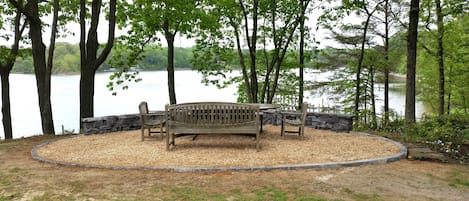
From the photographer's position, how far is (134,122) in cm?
845

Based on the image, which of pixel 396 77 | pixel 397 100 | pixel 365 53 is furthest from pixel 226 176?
pixel 397 100

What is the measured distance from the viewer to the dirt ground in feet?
12.0

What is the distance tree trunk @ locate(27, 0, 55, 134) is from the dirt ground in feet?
14.8

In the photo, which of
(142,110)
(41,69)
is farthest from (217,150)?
(41,69)

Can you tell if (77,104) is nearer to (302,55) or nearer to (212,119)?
(302,55)

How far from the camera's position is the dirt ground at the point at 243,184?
366 cm

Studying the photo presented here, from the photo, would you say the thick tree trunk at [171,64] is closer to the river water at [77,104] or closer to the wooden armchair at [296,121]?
the river water at [77,104]

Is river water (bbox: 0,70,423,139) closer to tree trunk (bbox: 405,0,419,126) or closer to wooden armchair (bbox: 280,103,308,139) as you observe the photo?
tree trunk (bbox: 405,0,419,126)

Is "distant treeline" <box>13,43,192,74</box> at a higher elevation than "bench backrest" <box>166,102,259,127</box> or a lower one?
higher

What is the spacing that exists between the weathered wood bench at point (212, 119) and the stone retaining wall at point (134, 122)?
1721 millimetres

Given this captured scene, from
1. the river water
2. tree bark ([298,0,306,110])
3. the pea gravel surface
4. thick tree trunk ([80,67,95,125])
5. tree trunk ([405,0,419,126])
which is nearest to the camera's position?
the pea gravel surface

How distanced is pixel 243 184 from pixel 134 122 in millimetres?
5089

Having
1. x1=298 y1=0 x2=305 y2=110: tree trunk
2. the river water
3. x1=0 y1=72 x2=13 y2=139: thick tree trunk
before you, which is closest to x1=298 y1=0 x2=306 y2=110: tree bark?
x1=298 y1=0 x2=305 y2=110: tree trunk

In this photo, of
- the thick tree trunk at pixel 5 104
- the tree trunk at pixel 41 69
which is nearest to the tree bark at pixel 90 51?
the tree trunk at pixel 41 69
